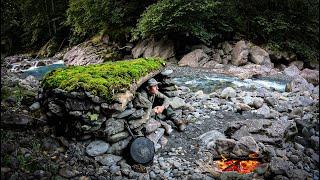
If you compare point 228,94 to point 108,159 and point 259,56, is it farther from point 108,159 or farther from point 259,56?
point 259,56

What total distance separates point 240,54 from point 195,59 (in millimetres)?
2789

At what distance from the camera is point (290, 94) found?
11.6 meters

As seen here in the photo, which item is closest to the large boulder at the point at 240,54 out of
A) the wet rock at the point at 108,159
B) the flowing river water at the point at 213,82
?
the flowing river water at the point at 213,82

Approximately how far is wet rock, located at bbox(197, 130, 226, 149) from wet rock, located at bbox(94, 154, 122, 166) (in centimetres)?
224

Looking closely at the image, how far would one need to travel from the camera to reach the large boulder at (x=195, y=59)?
19.3m

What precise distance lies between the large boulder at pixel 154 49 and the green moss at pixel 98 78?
44.6 ft

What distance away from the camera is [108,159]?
5.99 meters

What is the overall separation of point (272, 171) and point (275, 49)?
16.0 m

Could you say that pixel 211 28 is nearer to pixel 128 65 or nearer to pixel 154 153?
pixel 128 65

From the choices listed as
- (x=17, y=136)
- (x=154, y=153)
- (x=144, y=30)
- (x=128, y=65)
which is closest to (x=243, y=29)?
(x=144, y=30)

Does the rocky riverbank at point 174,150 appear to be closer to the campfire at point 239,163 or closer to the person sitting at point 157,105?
the campfire at point 239,163

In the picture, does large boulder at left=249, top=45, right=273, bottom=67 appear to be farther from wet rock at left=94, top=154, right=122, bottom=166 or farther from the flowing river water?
wet rock at left=94, top=154, right=122, bottom=166

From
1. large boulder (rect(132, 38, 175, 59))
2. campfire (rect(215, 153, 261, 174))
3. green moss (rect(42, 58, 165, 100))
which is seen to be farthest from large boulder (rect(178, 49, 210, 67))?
campfire (rect(215, 153, 261, 174))

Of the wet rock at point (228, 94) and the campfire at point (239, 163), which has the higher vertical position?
the campfire at point (239, 163)
